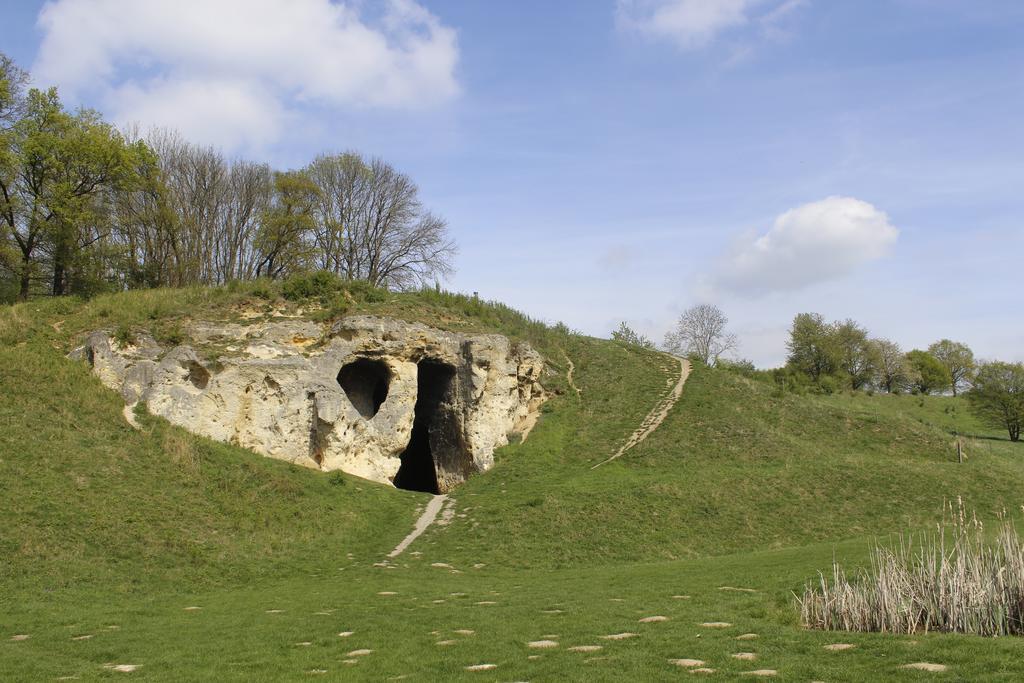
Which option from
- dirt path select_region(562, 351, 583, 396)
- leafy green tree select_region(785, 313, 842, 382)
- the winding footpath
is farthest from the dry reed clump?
leafy green tree select_region(785, 313, 842, 382)

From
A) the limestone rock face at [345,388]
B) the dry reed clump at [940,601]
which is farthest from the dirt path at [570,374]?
the dry reed clump at [940,601]

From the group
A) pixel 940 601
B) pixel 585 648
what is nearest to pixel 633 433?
pixel 940 601

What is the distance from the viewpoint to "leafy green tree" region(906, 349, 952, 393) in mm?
78938

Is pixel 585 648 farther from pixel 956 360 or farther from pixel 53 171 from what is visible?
pixel 956 360

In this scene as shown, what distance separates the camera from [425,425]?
1411 inches

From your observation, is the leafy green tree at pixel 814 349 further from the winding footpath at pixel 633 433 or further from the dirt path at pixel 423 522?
the dirt path at pixel 423 522

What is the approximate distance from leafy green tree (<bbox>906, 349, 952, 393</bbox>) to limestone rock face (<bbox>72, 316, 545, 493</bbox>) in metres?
59.7

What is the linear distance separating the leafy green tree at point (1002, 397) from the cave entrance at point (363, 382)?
45933 mm

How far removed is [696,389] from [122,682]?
3407 cm

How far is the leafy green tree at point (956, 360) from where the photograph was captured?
83750mm

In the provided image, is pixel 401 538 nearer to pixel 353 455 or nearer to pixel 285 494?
pixel 285 494

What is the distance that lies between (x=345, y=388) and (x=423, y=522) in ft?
33.3

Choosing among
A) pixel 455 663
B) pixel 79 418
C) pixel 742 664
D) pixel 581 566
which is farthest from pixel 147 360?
pixel 742 664

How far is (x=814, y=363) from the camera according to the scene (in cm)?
7200
